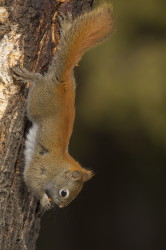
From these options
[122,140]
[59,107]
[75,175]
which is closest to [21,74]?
[59,107]

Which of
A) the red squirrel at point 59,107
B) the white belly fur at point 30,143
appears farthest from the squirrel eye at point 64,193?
the white belly fur at point 30,143

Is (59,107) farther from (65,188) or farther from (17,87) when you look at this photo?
(65,188)

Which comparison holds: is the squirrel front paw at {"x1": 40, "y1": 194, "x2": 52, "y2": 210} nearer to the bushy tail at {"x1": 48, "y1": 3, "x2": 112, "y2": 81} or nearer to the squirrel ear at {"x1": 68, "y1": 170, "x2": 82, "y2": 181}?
the squirrel ear at {"x1": 68, "y1": 170, "x2": 82, "y2": 181}

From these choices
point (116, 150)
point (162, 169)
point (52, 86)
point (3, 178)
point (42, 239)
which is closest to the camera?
point (3, 178)

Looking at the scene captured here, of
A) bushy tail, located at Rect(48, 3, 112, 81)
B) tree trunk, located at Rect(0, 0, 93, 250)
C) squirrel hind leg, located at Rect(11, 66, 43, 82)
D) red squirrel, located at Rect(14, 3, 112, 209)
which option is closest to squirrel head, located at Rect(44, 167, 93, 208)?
red squirrel, located at Rect(14, 3, 112, 209)

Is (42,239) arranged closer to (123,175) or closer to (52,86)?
(123,175)

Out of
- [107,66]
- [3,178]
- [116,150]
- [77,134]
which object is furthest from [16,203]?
[116,150]

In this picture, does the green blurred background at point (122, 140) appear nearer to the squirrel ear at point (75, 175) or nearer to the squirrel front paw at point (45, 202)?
the squirrel ear at point (75, 175)
